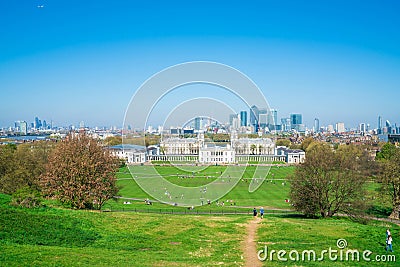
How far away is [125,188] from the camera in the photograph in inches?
2195

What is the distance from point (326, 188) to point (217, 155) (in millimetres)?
80876

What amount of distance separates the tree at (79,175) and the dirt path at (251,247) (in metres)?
10.4

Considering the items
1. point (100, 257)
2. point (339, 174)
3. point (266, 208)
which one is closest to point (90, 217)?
point (100, 257)

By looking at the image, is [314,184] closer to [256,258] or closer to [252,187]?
[256,258]

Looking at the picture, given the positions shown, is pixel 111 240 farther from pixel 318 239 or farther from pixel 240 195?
pixel 240 195

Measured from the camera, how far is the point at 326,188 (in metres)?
27.5

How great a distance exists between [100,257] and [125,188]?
44483mm

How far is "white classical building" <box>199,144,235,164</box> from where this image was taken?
105312mm

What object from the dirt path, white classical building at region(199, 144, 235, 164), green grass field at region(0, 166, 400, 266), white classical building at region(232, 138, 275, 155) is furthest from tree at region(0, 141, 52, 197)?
white classical building at region(232, 138, 275, 155)

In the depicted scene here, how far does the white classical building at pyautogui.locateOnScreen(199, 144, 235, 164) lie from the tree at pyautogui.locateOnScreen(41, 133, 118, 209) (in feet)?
261

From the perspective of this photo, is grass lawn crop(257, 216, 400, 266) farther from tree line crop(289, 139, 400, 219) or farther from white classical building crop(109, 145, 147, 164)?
white classical building crop(109, 145, 147, 164)

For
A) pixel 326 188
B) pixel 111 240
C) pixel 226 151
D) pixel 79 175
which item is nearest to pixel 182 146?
pixel 226 151

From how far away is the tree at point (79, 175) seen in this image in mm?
23234

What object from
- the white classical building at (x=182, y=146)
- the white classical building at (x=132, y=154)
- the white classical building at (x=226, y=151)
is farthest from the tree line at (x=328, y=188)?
the white classical building at (x=182, y=146)
